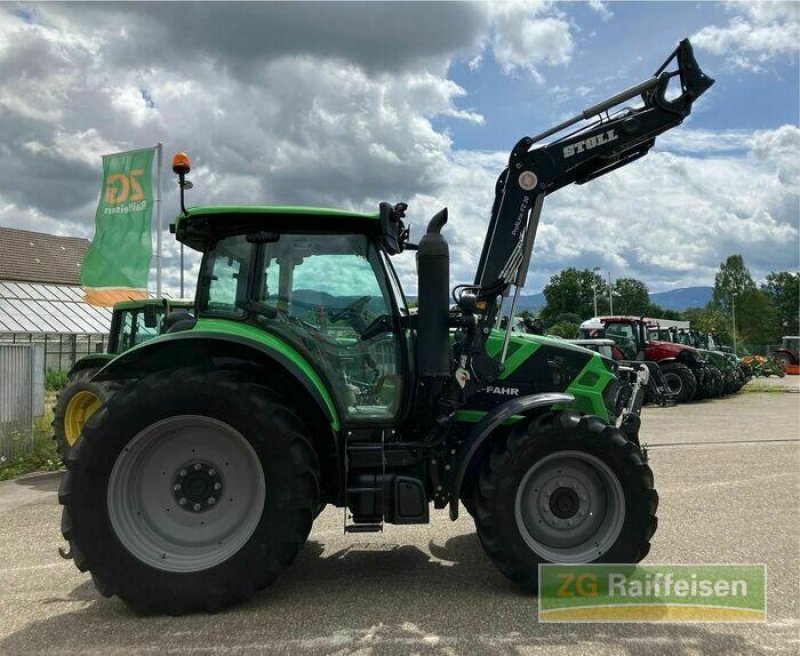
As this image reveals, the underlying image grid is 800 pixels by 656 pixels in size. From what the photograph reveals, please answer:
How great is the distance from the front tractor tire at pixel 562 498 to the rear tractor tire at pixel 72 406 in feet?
20.5

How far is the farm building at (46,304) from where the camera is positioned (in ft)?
77.7

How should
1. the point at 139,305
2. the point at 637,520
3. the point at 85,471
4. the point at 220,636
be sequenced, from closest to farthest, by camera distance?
the point at 220,636
the point at 85,471
the point at 637,520
the point at 139,305

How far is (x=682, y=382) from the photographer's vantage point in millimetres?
17984

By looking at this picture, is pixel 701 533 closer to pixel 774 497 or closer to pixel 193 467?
pixel 774 497

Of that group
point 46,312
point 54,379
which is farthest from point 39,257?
point 54,379

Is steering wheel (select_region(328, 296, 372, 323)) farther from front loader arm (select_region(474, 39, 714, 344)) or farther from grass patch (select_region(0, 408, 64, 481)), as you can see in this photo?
grass patch (select_region(0, 408, 64, 481))

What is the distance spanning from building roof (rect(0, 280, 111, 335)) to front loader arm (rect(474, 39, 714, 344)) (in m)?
20.5

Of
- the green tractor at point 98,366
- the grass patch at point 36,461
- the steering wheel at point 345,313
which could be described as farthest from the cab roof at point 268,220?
the grass patch at point 36,461

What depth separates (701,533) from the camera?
5.32 meters

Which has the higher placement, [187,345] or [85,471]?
[187,345]

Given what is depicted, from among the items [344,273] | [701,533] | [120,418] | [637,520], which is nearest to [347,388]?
[344,273]

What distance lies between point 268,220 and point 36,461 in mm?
6665

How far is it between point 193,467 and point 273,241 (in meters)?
1.46

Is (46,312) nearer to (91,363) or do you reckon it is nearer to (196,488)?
(91,363)
